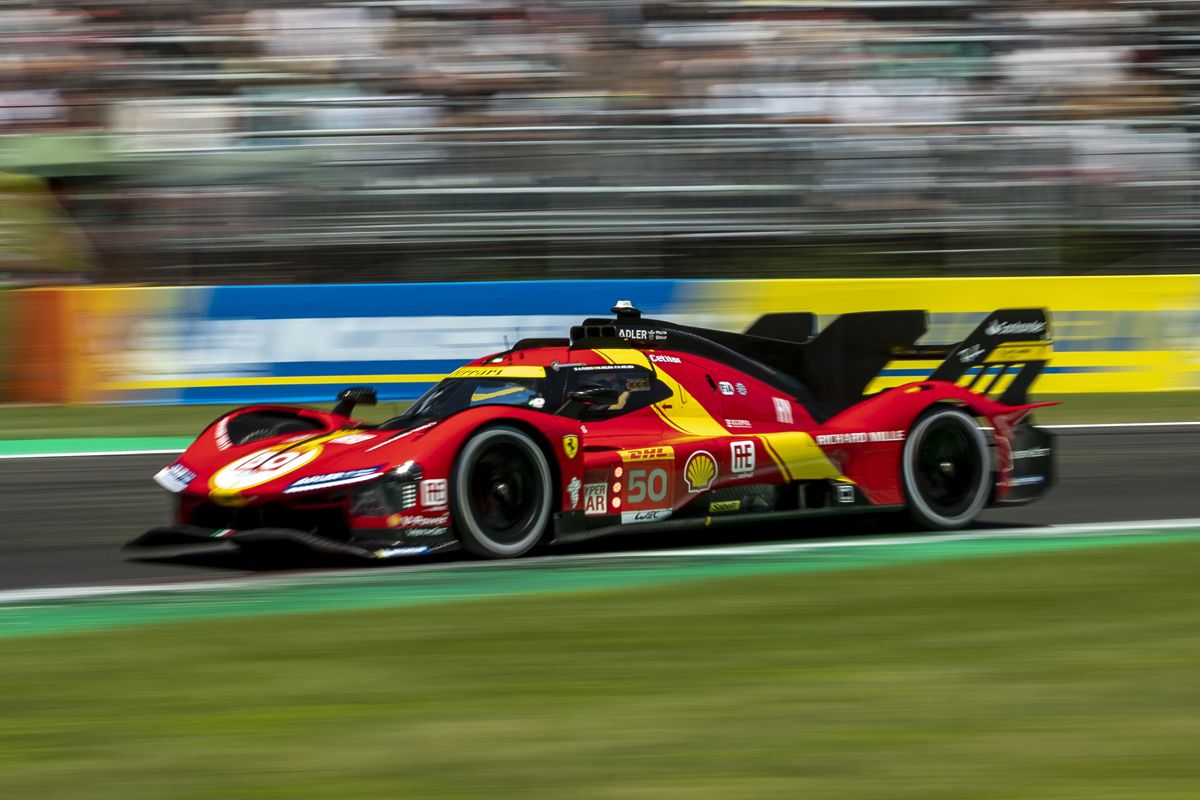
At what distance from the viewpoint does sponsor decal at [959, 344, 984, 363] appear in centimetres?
839

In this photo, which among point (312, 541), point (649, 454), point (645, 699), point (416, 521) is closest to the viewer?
point (645, 699)

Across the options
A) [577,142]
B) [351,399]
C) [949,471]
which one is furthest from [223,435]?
[577,142]

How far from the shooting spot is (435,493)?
6.51 meters

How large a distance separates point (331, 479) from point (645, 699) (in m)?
2.49

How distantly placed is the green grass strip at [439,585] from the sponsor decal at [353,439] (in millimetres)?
555

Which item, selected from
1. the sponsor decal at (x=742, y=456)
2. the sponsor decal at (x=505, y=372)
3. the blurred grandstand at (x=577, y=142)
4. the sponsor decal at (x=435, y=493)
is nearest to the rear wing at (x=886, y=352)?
the sponsor decal at (x=742, y=456)

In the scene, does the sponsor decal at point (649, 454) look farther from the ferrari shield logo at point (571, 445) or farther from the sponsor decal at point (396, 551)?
the sponsor decal at point (396, 551)

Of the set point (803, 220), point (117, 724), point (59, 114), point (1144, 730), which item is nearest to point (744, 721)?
point (1144, 730)

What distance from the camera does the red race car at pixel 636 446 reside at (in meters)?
6.52

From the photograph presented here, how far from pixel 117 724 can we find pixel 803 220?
41.5ft

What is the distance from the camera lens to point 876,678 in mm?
4531

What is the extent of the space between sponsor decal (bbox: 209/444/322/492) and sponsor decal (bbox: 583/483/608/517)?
1172mm

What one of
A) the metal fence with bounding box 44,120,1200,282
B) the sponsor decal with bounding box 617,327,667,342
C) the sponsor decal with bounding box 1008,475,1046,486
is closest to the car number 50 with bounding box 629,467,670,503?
the sponsor decal with bounding box 617,327,667,342

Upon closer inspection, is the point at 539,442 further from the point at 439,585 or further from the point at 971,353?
the point at 971,353
